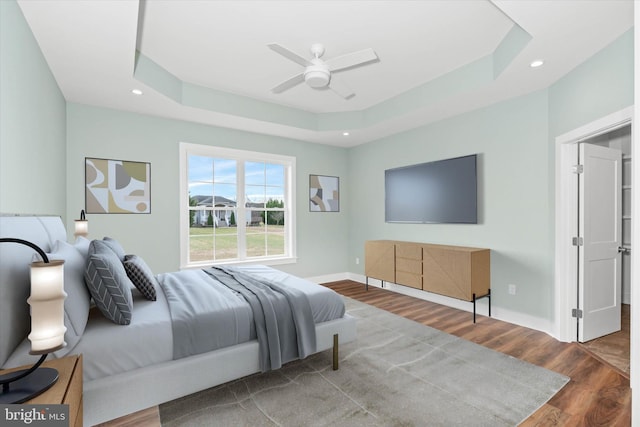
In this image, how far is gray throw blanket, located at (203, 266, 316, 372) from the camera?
2117 mm

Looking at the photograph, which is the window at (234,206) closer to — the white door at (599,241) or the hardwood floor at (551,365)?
the hardwood floor at (551,365)

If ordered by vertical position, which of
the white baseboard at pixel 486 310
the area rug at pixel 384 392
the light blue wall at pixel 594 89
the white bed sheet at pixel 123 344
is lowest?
the area rug at pixel 384 392

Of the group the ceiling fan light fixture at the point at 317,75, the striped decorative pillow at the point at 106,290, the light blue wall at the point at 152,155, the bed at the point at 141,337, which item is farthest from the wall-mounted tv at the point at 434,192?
the striped decorative pillow at the point at 106,290

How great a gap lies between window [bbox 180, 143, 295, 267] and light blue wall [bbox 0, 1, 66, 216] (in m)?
1.53

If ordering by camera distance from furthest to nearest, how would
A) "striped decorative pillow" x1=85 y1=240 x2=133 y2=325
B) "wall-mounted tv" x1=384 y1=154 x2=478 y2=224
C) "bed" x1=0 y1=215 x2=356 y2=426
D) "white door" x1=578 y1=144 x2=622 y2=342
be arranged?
1. "wall-mounted tv" x1=384 y1=154 x2=478 y2=224
2. "white door" x1=578 y1=144 x2=622 y2=342
3. "striped decorative pillow" x1=85 y1=240 x2=133 y2=325
4. "bed" x1=0 y1=215 x2=356 y2=426

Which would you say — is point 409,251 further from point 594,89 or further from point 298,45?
point 298,45

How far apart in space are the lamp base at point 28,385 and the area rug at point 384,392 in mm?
895

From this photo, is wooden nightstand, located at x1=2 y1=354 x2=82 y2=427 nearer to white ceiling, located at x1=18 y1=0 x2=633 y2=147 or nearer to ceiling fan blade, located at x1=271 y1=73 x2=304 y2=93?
white ceiling, located at x1=18 y1=0 x2=633 y2=147

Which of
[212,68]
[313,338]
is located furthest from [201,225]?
[313,338]

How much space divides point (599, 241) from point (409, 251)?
6.32 ft

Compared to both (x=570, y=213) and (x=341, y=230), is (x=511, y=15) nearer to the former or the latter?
(x=570, y=213)

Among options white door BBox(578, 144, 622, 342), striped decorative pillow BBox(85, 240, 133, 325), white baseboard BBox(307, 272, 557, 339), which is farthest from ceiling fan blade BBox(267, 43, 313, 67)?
white baseboard BBox(307, 272, 557, 339)

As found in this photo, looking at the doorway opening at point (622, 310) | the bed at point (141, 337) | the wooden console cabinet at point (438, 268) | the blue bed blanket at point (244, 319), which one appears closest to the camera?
the bed at point (141, 337)

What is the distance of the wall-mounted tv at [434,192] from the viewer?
3947 mm
